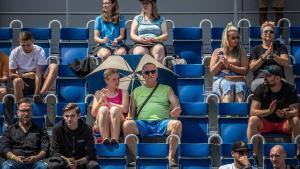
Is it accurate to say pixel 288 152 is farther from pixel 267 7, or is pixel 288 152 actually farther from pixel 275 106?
pixel 267 7

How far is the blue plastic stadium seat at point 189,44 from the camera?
18719mm

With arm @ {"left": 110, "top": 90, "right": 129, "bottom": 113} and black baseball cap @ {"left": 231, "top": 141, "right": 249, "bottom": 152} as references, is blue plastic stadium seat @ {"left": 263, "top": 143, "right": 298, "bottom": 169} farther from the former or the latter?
arm @ {"left": 110, "top": 90, "right": 129, "bottom": 113}

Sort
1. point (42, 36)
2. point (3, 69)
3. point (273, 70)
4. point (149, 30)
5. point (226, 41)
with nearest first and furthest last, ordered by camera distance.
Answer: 1. point (273, 70)
2. point (226, 41)
3. point (3, 69)
4. point (149, 30)
5. point (42, 36)

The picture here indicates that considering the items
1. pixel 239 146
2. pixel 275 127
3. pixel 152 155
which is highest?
pixel 275 127

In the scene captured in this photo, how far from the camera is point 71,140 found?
15672mm

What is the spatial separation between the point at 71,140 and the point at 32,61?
7.88 ft

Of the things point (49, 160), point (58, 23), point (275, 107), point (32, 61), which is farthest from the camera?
point (58, 23)

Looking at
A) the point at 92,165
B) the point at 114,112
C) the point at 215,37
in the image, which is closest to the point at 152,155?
the point at 114,112

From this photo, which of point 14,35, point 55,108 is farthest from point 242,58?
point 14,35

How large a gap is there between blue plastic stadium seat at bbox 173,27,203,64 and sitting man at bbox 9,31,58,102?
2.09m

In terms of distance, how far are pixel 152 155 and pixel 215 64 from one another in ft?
6.94

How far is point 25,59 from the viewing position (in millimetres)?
17734

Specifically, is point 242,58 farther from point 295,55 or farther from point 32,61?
point 32,61

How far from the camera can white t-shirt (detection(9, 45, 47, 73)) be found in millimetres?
17688
